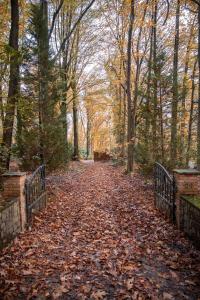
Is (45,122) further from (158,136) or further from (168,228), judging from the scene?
(168,228)

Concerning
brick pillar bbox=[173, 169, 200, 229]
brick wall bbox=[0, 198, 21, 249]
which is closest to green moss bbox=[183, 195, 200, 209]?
brick pillar bbox=[173, 169, 200, 229]

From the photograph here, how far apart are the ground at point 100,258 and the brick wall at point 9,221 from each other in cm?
18

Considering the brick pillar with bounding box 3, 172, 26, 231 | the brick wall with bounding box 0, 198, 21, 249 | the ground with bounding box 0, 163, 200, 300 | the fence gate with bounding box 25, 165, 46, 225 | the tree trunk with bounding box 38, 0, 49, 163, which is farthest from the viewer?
the tree trunk with bounding box 38, 0, 49, 163

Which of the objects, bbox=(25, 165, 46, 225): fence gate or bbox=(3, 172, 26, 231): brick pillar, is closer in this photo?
bbox=(3, 172, 26, 231): brick pillar

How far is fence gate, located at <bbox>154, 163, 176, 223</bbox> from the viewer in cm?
595

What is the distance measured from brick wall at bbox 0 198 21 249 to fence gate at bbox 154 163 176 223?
136 inches

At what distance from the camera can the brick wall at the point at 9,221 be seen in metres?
4.40

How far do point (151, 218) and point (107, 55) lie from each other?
15326 mm

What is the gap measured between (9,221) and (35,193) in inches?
71.2

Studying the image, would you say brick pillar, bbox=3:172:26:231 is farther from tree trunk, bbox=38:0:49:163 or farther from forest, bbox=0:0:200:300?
tree trunk, bbox=38:0:49:163

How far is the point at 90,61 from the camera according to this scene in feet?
65.3

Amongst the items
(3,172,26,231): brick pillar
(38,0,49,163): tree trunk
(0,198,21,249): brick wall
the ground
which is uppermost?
(38,0,49,163): tree trunk

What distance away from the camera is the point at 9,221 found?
4.72m

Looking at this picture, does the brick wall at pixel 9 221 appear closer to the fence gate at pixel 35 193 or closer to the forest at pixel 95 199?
the forest at pixel 95 199
